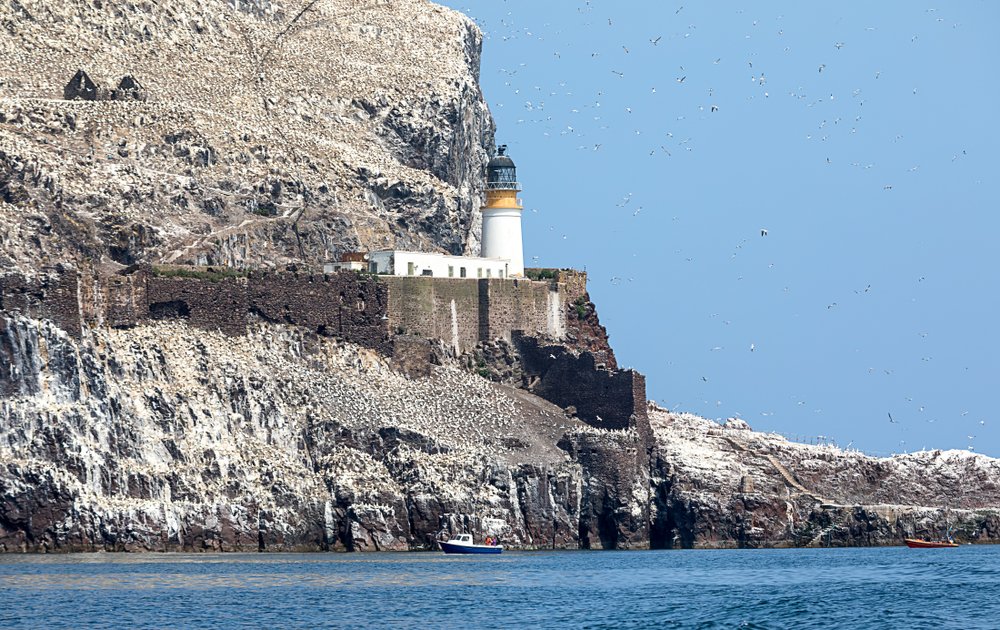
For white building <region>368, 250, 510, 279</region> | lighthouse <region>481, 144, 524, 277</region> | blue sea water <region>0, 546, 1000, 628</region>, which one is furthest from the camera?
lighthouse <region>481, 144, 524, 277</region>

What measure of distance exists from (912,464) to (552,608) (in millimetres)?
45321

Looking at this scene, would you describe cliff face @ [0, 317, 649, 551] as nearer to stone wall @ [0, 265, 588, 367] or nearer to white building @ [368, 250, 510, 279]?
stone wall @ [0, 265, 588, 367]

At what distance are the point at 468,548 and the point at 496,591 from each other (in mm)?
17109

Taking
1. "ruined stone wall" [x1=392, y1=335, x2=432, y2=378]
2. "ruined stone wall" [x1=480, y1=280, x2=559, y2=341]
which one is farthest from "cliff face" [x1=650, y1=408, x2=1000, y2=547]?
"ruined stone wall" [x1=392, y1=335, x2=432, y2=378]

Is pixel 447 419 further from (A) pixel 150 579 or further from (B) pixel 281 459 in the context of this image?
(A) pixel 150 579

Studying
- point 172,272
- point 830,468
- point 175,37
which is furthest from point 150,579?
point 175,37

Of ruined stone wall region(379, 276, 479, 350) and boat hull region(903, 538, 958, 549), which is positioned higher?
ruined stone wall region(379, 276, 479, 350)

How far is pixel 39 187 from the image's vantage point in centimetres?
13975

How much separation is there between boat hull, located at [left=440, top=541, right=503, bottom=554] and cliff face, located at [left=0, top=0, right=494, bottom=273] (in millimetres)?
20342

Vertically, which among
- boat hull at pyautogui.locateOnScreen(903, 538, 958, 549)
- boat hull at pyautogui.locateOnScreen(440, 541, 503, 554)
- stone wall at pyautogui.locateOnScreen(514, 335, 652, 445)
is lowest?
boat hull at pyautogui.locateOnScreen(440, 541, 503, 554)

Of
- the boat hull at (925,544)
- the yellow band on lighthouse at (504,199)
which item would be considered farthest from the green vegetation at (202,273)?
the boat hull at (925,544)

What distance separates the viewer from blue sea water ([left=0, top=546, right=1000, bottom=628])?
336ft

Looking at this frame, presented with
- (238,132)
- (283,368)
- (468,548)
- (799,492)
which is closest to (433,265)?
(283,368)

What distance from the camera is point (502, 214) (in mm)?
152250
